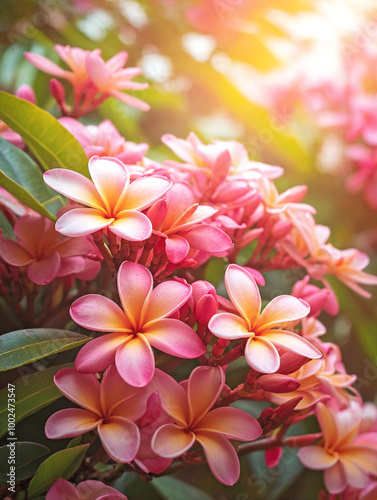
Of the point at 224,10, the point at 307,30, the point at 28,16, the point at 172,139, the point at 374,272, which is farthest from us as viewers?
the point at 307,30

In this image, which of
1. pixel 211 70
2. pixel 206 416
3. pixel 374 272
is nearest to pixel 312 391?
pixel 206 416

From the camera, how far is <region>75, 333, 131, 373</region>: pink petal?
1.45 ft

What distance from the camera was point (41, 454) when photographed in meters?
0.50

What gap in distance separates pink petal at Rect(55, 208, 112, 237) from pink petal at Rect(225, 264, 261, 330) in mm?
136

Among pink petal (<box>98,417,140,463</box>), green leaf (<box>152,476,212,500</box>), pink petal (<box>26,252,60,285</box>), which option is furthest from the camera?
green leaf (<box>152,476,212,500</box>)

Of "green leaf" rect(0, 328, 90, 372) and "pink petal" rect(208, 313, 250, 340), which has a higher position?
"pink petal" rect(208, 313, 250, 340)

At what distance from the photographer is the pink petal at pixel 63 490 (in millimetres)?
458

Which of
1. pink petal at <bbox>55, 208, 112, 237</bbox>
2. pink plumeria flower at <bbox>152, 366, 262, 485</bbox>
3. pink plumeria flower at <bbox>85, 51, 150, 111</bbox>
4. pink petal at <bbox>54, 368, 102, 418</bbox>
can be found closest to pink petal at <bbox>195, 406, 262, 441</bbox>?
pink plumeria flower at <bbox>152, 366, 262, 485</bbox>

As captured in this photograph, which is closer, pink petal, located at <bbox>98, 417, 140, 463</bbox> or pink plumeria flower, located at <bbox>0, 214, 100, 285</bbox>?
pink petal, located at <bbox>98, 417, 140, 463</bbox>

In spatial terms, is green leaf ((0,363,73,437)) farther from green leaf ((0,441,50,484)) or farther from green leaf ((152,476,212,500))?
green leaf ((152,476,212,500))

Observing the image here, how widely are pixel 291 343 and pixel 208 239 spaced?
13cm

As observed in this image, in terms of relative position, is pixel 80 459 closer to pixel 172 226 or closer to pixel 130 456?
pixel 130 456

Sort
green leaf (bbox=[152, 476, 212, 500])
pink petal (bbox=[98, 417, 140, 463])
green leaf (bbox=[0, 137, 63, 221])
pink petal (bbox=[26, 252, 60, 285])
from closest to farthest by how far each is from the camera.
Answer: pink petal (bbox=[98, 417, 140, 463])
pink petal (bbox=[26, 252, 60, 285])
green leaf (bbox=[0, 137, 63, 221])
green leaf (bbox=[152, 476, 212, 500])

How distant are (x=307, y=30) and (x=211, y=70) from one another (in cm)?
46
